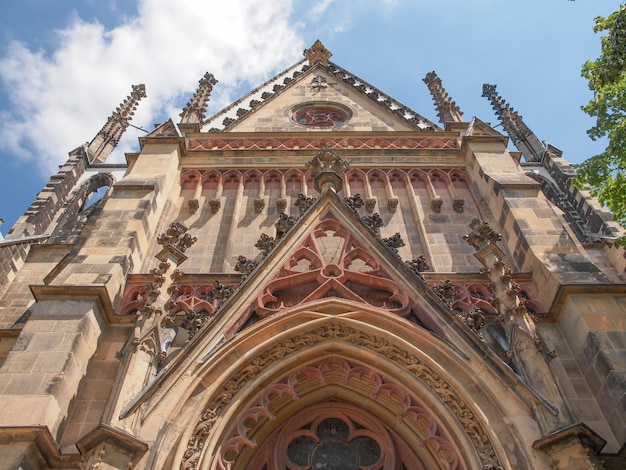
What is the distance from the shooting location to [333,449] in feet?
28.6

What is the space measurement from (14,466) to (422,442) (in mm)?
5192

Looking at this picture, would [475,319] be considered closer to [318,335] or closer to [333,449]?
[318,335]

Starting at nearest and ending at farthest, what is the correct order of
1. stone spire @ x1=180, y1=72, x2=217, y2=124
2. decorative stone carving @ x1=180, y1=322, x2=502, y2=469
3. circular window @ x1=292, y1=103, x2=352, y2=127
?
decorative stone carving @ x1=180, y1=322, x2=502, y2=469, stone spire @ x1=180, y1=72, x2=217, y2=124, circular window @ x1=292, y1=103, x2=352, y2=127

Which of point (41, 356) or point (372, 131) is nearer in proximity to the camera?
point (41, 356)

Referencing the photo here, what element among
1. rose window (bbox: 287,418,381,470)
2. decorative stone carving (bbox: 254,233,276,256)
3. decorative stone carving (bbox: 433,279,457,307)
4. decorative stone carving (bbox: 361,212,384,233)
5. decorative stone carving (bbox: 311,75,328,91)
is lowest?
rose window (bbox: 287,418,381,470)

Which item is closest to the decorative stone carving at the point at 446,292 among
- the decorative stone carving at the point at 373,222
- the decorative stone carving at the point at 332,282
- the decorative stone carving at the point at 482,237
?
the decorative stone carving at the point at 332,282

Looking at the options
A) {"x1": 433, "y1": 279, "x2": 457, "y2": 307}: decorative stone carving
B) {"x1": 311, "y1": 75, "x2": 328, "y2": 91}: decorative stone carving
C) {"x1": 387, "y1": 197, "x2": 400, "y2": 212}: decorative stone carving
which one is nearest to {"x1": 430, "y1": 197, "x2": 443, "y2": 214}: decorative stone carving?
{"x1": 387, "y1": 197, "x2": 400, "y2": 212}: decorative stone carving

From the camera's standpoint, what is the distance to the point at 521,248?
10.9m

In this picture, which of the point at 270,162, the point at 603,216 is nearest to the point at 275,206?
the point at 270,162

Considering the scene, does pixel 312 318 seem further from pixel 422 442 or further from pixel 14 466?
pixel 14 466

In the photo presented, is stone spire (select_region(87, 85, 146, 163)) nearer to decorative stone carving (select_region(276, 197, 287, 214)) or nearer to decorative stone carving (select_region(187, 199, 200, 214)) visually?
decorative stone carving (select_region(187, 199, 200, 214))

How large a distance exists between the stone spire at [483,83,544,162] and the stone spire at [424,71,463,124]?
6115mm

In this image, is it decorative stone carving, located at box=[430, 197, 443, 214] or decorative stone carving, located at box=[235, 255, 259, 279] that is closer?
decorative stone carving, located at box=[235, 255, 259, 279]

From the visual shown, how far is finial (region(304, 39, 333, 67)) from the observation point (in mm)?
23141
